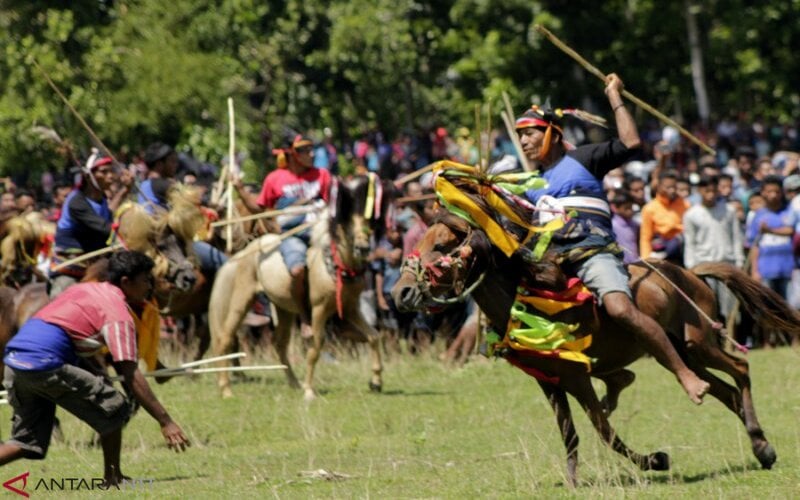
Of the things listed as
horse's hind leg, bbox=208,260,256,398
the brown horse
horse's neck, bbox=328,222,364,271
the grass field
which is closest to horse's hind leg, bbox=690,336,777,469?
the brown horse

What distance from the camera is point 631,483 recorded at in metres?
10.4

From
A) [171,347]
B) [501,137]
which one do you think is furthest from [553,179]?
[501,137]

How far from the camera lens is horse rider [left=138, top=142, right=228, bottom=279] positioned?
16953mm

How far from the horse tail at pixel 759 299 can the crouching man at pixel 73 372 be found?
4177 mm

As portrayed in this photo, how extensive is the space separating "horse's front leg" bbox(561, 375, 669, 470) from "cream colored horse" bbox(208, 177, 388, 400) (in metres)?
5.94

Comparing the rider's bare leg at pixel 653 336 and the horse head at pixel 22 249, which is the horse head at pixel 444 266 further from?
the horse head at pixel 22 249

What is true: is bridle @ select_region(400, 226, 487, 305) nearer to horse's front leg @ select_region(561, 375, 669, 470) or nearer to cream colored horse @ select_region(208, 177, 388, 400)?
horse's front leg @ select_region(561, 375, 669, 470)

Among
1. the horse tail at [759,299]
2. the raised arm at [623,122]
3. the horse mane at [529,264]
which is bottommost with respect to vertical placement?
the horse tail at [759,299]

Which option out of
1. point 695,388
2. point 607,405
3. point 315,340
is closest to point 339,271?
point 315,340

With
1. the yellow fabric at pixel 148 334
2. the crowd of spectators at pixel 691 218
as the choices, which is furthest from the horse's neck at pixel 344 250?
the yellow fabric at pixel 148 334

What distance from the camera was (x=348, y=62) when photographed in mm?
35344

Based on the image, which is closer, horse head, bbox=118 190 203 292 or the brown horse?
the brown horse

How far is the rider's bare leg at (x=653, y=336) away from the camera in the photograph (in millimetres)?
10391

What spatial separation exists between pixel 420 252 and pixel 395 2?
80.4 feet
